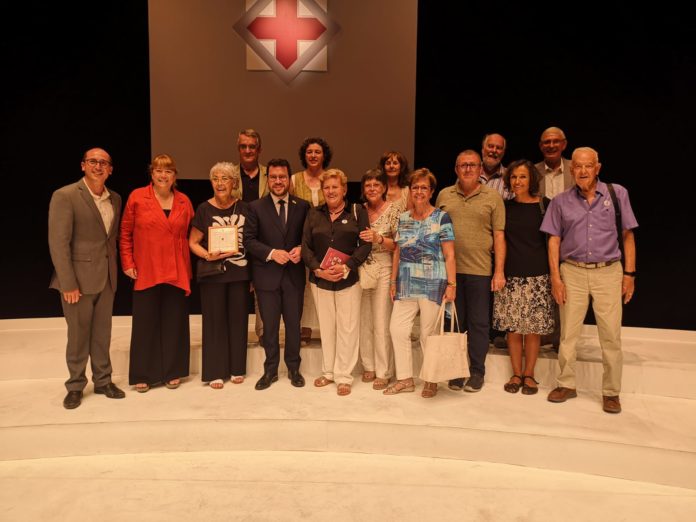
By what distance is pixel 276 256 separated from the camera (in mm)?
3510

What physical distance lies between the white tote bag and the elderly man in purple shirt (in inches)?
25.6

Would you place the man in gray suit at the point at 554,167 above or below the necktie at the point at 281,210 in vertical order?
above

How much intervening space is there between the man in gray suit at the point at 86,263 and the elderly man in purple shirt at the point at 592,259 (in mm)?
2650

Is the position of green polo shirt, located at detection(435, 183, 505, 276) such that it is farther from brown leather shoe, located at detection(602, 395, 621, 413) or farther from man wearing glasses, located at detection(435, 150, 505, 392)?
brown leather shoe, located at detection(602, 395, 621, 413)

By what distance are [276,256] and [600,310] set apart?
1.97 meters

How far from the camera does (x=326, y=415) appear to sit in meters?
3.26

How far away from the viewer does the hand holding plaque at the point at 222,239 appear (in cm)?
349

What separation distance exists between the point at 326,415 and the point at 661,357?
2.49 meters

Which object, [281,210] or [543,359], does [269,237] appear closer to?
[281,210]

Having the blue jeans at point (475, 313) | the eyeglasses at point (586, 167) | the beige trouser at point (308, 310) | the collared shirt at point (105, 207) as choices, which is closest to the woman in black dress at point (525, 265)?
the blue jeans at point (475, 313)

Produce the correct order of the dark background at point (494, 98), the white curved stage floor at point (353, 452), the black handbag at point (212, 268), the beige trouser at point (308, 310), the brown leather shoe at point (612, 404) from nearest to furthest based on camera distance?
the white curved stage floor at point (353, 452) < the brown leather shoe at point (612, 404) < the black handbag at point (212, 268) < the beige trouser at point (308, 310) < the dark background at point (494, 98)

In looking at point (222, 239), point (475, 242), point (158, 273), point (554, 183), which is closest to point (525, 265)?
point (475, 242)

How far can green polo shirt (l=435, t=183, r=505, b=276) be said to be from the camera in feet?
11.5

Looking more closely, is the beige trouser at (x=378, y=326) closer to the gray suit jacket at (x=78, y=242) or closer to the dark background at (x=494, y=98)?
the gray suit jacket at (x=78, y=242)
